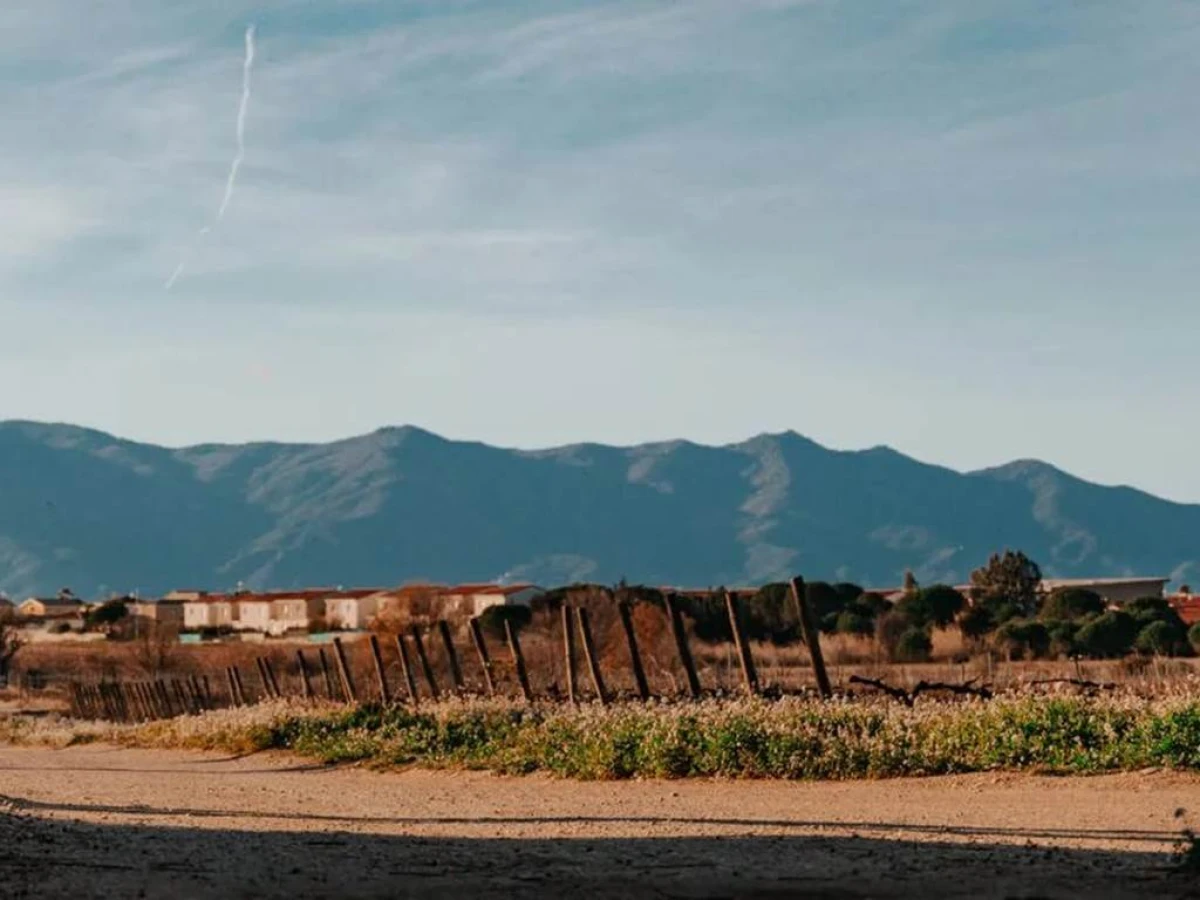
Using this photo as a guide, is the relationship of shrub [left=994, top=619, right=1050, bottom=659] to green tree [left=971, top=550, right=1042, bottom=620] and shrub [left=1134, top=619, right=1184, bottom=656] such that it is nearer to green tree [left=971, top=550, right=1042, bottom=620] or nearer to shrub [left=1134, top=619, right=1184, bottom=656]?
shrub [left=1134, top=619, right=1184, bottom=656]

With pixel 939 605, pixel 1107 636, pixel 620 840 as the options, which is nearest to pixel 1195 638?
pixel 1107 636

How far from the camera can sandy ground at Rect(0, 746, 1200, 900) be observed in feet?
44.2

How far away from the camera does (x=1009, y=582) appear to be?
10088 cm

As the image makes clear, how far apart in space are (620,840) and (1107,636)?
45528 millimetres

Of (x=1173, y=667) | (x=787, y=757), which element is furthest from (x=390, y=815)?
(x=1173, y=667)

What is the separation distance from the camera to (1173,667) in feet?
147

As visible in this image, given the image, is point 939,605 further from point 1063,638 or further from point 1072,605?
point 1063,638

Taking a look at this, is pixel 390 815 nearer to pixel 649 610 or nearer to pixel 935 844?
pixel 935 844

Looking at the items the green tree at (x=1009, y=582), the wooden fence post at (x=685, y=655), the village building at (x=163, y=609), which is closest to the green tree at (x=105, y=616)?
the village building at (x=163, y=609)

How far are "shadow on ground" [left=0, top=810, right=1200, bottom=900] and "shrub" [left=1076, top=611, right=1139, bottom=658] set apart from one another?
144 feet

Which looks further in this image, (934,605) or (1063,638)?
(934,605)

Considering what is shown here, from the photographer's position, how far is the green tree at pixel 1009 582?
91125 millimetres

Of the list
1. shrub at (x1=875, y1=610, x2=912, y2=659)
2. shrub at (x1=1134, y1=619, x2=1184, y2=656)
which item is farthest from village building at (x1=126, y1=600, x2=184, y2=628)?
shrub at (x1=1134, y1=619, x2=1184, y2=656)

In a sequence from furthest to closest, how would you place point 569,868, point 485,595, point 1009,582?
point 485,595, point 1009,582, point 569,868
